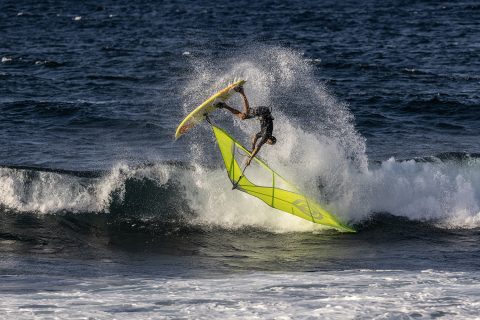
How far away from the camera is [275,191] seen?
17688 millimetres

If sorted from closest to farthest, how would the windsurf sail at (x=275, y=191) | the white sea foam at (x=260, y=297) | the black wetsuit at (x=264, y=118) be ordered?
1. the white sea foam at (x=260, y=297)
2. the black wetsuit at (x=264, y=118)
3. the windsurf sail at (x=275, y=191)

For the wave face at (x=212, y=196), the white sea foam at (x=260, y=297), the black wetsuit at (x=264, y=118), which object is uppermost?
the black wetsuit at (x=264, y=118)

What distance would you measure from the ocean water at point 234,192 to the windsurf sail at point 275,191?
400 millimetres

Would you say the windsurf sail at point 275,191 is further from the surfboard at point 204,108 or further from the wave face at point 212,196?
the surfboard at point 204,108

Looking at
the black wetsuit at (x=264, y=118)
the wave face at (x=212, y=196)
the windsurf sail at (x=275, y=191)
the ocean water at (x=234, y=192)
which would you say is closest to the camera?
the ocean water at (x=234, y=192)

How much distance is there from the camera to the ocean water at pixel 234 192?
1319 centimetres

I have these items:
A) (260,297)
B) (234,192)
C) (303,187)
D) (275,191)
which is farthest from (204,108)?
(260,297)

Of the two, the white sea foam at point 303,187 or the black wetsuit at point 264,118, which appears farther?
the white sea foam at point 303,187

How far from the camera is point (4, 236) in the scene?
17.7 meters

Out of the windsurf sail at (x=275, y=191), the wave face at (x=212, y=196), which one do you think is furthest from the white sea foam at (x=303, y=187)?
the windsurf sail at (x=275, y=191)

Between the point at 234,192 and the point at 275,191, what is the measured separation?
178cm

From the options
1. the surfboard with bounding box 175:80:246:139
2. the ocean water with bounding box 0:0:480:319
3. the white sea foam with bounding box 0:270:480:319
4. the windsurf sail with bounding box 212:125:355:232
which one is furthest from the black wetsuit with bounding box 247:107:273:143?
the white sea foam with bounding box 0:270:480:319

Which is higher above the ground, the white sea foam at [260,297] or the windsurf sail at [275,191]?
the windsurf sail at [275,191]

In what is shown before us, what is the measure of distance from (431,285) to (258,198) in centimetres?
545
